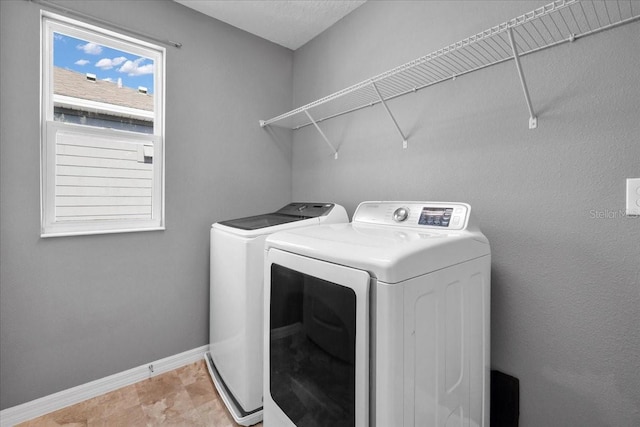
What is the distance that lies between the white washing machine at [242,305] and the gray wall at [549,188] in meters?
0.88

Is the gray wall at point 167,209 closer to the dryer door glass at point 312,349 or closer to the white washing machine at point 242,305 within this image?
the white washing machine at point 242,305

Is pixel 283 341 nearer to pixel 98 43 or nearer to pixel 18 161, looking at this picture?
pixel 18 161

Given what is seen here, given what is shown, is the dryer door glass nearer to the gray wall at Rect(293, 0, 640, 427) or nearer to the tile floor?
the tile floor

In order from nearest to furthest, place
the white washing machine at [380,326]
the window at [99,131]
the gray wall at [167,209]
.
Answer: the white washing machine at [380,326] → the gray wall at [167,209] → the window at [99,131]

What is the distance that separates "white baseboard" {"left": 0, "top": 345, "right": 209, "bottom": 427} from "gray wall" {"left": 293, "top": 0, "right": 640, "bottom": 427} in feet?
6.60

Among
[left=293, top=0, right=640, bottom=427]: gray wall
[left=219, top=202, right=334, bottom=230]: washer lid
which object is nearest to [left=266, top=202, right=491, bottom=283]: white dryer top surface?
[left=293, top=0, right=640, bottom=427]: gray wall

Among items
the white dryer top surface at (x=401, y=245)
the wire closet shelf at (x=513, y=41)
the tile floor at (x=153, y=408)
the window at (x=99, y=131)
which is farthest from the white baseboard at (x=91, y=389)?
the wire closet shelf at (x=513, y=41)

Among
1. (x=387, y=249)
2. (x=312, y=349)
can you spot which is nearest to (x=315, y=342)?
(x=312, y=349)

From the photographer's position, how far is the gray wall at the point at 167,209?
156 cm

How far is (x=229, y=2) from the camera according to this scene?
2035 mm

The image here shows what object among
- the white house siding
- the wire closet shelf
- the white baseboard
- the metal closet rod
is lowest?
the white baseboard

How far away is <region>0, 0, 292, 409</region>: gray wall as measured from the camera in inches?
61.6

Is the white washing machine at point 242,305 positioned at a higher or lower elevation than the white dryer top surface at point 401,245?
lower

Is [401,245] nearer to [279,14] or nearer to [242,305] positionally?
[242,305]
